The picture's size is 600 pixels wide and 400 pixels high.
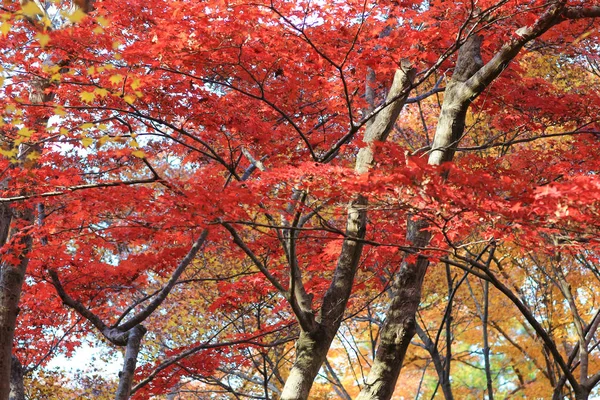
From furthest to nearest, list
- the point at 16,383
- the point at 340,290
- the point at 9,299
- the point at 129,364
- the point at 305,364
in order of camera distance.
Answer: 1. the point at 16,383
2. the point at 9,299
3. the point at 129,364
4. the point at 340,290
5. the point at 305,364

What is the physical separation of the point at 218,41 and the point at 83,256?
3.72 meters

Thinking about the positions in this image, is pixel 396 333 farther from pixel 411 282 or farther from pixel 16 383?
pixel 16 383

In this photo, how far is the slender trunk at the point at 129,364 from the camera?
6520 millimetres

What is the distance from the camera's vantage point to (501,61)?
236 inches

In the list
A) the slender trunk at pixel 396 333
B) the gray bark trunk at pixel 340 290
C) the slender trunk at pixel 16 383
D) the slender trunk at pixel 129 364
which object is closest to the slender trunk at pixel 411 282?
the slender trunk at pixel 396 333

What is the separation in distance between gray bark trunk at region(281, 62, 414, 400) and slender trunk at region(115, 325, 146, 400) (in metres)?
1.76

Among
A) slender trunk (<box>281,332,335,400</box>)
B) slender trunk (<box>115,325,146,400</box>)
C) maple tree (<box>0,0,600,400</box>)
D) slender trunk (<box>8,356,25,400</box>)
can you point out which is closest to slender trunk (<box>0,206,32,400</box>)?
maple tree (<box>0,0,600,400</box>)

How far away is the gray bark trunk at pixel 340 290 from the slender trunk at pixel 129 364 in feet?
5.78

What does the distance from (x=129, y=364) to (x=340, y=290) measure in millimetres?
2438

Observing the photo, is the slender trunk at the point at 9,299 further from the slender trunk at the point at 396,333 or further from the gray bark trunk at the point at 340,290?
the slender trunk at the point at 396,333

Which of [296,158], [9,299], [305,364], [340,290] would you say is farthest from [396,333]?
[9,299]

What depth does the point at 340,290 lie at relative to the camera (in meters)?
6.50

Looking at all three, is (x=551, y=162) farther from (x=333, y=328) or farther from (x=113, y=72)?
(x=113, y=72)

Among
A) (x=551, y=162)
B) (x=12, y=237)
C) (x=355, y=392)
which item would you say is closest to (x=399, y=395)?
(x=355, y=392)
